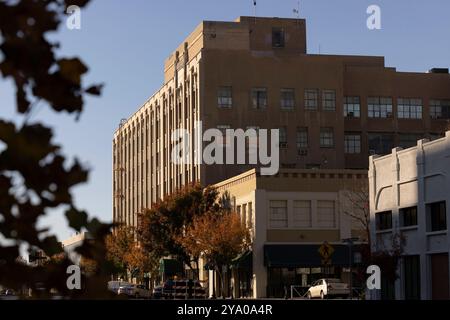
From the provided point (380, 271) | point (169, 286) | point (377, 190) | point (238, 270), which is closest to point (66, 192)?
point (380, 271)

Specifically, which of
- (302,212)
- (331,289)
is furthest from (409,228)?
(302,212)

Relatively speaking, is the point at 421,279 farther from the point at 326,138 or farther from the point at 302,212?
the point at 326,138

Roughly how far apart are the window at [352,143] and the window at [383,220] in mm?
36123

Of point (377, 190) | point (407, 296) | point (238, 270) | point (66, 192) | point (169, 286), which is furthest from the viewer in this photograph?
point (238, 270)

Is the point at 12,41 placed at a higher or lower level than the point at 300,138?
lower

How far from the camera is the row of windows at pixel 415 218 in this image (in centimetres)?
4845

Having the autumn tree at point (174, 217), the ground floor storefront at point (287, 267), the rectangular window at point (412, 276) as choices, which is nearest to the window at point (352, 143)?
the autumn tree at point (174, 217)

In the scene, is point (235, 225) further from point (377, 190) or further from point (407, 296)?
point (407, 296)

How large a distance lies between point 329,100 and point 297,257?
2239 centimetres

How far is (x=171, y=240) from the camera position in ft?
269

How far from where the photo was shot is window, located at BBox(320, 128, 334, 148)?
293 feet

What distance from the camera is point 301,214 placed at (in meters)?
72.8

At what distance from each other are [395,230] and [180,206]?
31955 mm

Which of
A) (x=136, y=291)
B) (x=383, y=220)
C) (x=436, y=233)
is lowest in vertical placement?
(x=136, y=291)
